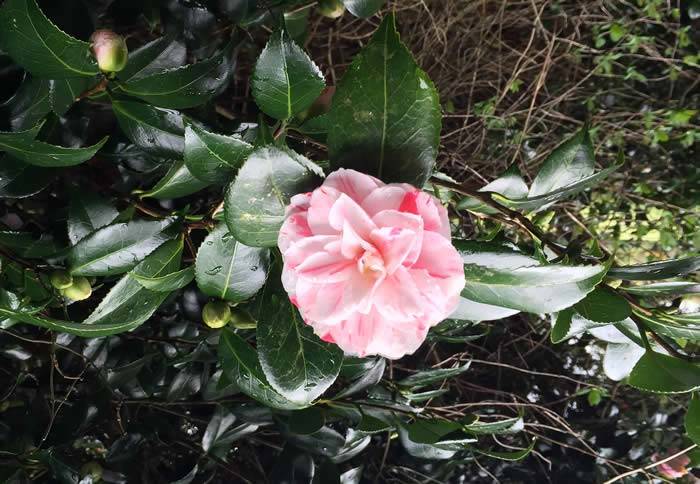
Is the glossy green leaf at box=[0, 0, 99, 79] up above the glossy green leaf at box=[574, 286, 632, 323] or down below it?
above

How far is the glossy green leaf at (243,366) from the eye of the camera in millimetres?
682

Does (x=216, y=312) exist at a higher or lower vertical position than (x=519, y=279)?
lower

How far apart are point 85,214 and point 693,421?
70 centimetres

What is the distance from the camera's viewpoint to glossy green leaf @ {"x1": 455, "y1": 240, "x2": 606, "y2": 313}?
0.46 metres

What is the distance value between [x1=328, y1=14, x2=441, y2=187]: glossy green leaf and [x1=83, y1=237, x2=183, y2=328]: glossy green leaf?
220 millimetres

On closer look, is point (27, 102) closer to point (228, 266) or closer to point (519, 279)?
point (228, 266)

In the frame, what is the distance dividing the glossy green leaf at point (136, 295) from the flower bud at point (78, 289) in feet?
0.23

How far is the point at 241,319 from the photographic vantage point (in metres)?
0.67

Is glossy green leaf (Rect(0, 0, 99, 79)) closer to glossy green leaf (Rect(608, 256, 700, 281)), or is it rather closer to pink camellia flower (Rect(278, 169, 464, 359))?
pink camellia flower (Rect(278, 169, 464, 359))

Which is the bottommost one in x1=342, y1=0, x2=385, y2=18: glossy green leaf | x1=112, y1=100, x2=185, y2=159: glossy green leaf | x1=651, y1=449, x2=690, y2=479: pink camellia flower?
x1=651, y1=449, x2=690, y2=479: pink camellia flower

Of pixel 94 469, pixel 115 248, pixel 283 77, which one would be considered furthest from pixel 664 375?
pixel 94 469

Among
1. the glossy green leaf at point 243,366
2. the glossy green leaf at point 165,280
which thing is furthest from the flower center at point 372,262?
the glossy green leaf at point 243,366

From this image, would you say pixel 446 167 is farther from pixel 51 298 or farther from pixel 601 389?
pixel 51 298

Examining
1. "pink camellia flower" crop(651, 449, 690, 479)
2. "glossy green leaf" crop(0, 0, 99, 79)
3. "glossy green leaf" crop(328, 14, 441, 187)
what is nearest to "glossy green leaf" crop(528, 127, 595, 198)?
"glossy green leaf" crop(328, 14, 441, 187)
